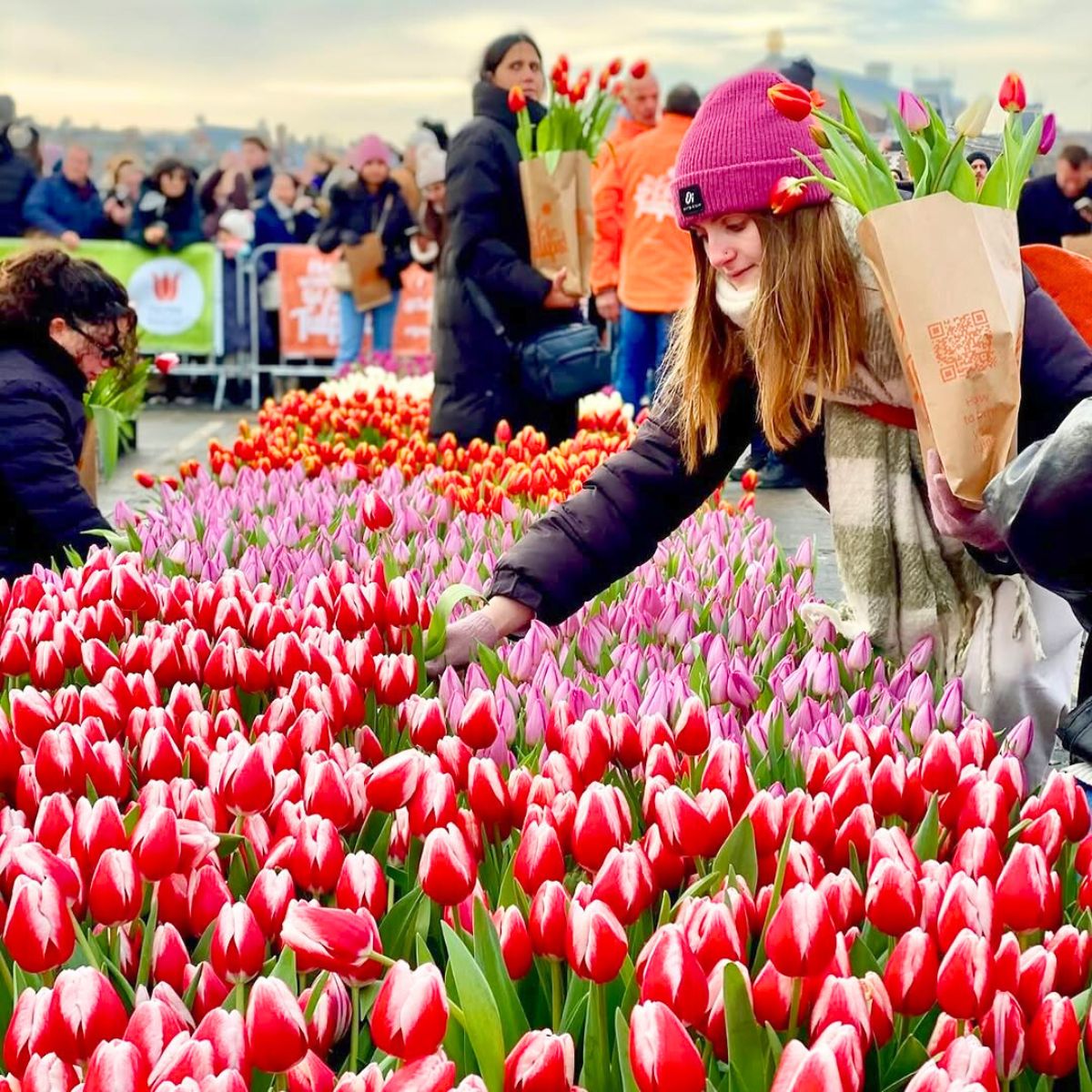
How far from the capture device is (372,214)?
48.1 feet

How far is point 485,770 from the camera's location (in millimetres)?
1901

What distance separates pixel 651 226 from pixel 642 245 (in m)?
0.12

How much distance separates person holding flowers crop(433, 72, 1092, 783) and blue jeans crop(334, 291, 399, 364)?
11.9m

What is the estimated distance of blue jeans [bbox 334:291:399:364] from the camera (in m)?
14.9

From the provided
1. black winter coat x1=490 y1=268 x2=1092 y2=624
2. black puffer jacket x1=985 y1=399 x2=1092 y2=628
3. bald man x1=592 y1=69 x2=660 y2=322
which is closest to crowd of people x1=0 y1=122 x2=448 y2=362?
bald man x1=592 y1=69 x2=660 y2=322

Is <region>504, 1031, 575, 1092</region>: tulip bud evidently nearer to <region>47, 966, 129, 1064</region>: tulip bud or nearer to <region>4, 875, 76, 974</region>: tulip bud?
<region>47, 966, 129, 1064</region>: tulip bud

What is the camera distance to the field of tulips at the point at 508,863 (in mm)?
1358

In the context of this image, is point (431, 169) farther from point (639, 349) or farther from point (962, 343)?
point (962, 343)

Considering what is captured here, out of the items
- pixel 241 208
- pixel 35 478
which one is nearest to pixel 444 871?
pixel 35 478

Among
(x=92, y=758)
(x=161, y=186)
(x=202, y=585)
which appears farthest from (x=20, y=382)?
(x=161, y=186)

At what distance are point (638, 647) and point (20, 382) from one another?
8.58ft

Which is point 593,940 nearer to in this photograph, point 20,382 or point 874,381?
point 874,381

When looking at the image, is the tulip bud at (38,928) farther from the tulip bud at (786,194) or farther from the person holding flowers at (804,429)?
the tulip bud at (786,194)

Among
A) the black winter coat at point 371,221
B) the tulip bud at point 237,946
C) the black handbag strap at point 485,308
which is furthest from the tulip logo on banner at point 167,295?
the tulip bud at point 237,946
